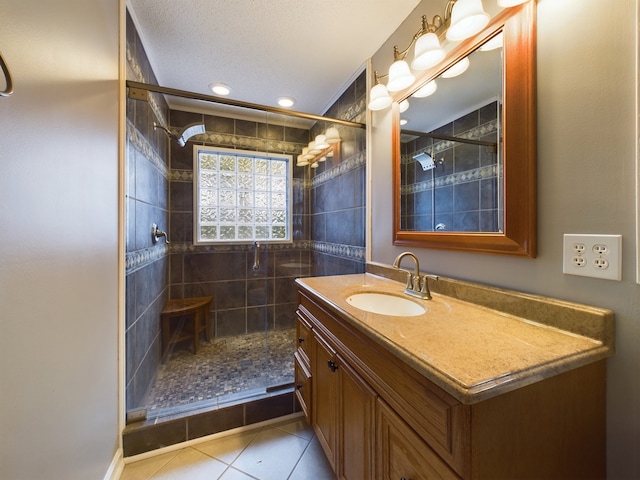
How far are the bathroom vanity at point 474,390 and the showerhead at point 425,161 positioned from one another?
2.07ft

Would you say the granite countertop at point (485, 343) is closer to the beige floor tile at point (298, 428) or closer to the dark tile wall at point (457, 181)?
the dark tile wall at point (457, 181)

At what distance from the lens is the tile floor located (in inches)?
48.2

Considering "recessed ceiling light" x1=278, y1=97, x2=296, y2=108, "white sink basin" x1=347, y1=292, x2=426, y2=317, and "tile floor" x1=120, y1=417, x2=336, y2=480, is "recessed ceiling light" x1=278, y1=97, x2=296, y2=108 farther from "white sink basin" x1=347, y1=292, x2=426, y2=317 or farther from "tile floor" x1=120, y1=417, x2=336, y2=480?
"tile floor" x1=120, y1=417, x2=336, y2=480

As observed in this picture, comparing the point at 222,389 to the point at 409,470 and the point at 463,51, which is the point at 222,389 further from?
the point at 463,51

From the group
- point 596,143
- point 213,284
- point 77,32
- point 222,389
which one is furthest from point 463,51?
point 213,284

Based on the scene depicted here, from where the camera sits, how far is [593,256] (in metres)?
0.71

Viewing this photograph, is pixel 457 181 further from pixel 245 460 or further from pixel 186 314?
pixel 186 314

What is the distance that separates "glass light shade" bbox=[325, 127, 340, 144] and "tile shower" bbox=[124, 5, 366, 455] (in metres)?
0.09

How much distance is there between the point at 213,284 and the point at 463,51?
261 cm

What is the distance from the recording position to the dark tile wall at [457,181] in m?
1.00

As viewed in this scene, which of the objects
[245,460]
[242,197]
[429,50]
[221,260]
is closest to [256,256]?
[221,260]

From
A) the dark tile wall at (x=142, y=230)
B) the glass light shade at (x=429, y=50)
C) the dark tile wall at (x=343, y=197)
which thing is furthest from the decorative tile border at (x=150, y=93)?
the glass light shade at (x=429, y=50)

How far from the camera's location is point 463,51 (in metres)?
1.10

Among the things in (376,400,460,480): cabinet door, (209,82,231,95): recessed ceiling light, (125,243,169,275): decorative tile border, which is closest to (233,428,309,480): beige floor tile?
(376,400,460,480): cabinet door
